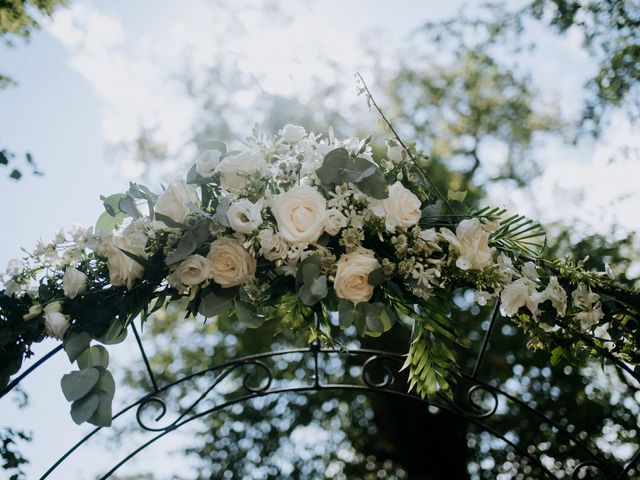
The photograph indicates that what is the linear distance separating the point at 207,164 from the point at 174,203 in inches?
5.9

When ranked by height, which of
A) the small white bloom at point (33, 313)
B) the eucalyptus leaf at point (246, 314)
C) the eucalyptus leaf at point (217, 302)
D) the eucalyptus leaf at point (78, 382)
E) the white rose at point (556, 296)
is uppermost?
the small white bloom at point (33, 313)

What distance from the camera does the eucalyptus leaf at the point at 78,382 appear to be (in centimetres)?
161

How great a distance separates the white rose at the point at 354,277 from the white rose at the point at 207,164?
45cm

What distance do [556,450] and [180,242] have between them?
883 cm

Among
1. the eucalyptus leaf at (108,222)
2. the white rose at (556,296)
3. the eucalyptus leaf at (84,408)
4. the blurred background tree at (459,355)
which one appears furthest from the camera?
the blurred background tree at (459,355)

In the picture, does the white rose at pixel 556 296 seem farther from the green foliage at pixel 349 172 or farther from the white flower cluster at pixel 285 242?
the green foliage at pixel 349 172

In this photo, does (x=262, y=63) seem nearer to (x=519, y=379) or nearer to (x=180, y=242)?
(x=519, y=379)

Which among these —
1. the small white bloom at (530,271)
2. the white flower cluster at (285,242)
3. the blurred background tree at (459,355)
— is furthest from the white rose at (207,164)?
the blurred background tree at (459,355)

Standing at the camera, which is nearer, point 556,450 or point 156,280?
point 156,280

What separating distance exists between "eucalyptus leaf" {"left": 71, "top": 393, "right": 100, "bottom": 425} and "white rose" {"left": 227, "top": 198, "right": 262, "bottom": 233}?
58 cm

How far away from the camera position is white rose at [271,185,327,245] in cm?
163

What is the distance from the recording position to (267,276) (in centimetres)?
182

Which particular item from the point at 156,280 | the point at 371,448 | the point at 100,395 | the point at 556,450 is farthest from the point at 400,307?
the point at 371,448

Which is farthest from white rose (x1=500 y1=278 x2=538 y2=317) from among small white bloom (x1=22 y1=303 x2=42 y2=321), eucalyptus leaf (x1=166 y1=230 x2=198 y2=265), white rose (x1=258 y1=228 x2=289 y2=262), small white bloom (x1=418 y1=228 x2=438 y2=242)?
small white bloom (x1=22 y1=303 x2=42 y2=321)
